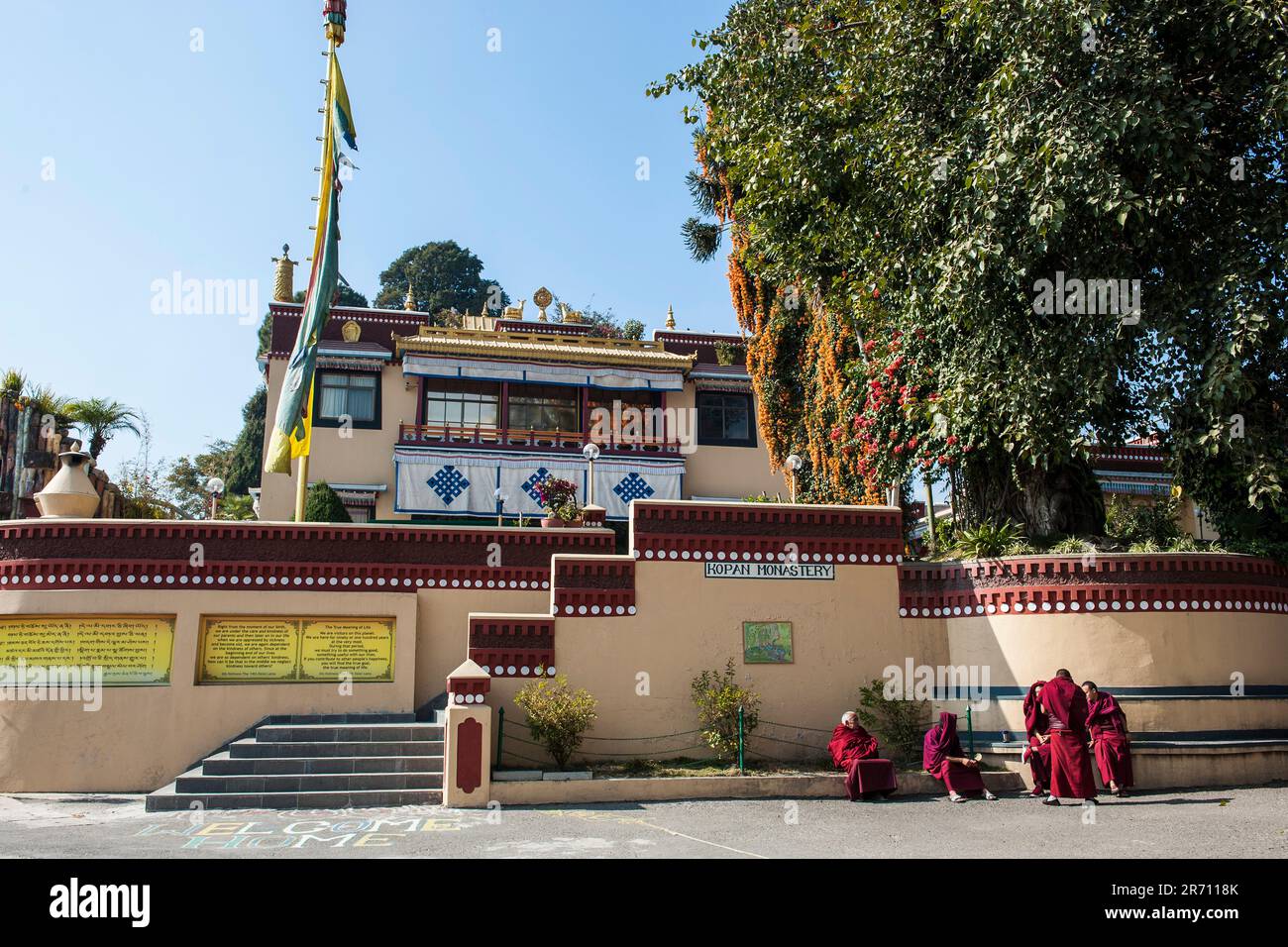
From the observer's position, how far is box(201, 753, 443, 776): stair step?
1313 cm

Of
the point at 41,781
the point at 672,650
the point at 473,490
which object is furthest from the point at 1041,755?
the point at 473,490

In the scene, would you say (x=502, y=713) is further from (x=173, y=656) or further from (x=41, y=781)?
(x=41, y=781)

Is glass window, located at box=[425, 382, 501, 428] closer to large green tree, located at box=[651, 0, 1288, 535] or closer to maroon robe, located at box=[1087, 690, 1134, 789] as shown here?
large green tree, located at box=[651, 0, 1288, 535]

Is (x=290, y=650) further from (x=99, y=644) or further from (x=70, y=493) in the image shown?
(x=70, y=493)

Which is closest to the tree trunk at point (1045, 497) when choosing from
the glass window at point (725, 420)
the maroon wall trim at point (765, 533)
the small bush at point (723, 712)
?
the maroon wall trim at point (765, 533)

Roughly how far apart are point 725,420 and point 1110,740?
19400 mm

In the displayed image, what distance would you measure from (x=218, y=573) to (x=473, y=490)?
12.9 m

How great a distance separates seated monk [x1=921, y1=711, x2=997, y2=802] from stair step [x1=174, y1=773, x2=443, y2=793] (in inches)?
253

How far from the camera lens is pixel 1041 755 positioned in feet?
43.0

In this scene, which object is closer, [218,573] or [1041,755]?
[1041,755]

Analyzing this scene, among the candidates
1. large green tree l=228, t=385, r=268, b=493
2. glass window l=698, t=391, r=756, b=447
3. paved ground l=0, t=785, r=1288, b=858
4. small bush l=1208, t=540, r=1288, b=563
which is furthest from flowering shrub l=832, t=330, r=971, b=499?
large green tree l=228, t=385, r=268, b=493

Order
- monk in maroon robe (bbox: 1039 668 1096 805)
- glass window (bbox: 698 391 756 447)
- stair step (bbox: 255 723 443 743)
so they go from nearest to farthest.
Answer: monk in maroon robe (bbox: 1039 668 1096 805) → stair step (bbox: 255 723 443 743) → glass window (bbox: 698 391 756 447)

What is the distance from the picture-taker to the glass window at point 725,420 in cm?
3128

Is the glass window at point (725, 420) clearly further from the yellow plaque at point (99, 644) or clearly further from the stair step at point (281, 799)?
the stair step at point (281, 799)
